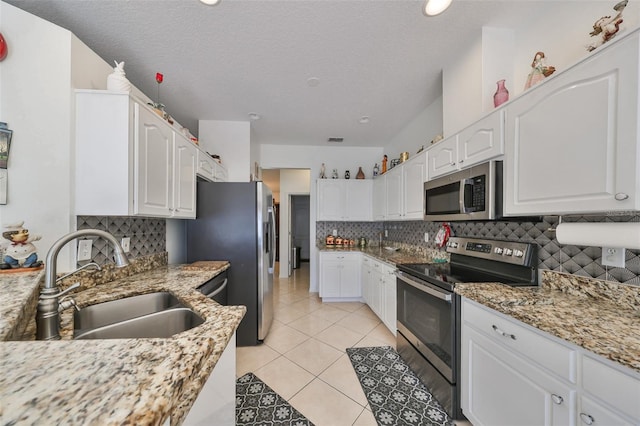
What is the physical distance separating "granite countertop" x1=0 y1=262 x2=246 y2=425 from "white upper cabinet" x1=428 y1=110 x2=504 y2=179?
5.81 ft

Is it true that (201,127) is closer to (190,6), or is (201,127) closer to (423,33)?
(190,6)

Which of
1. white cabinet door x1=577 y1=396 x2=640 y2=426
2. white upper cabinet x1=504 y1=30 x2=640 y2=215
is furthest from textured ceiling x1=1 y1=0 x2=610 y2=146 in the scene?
white cabinet door x1=577 y1=396 x2=640 y2=426

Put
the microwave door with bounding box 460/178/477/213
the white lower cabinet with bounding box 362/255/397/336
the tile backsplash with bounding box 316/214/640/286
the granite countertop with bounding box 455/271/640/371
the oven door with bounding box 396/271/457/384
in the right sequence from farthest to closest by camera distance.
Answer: the white lower cabinet with bounding box 362/255/397/336
the microwave door with bounding box 460/178/477/213
the oven door with bounding box 396/271/457/384
the tile backsplash with bounding box 316/214/640/286
the granite countertop with bounding box 455/271/640/371

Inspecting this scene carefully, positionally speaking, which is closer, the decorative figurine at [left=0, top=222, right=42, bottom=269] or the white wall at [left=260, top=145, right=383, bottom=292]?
the decorative figurine at [left=0, top=222, right=42, bottom=269]

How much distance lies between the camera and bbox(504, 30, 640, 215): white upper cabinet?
873 millimetres

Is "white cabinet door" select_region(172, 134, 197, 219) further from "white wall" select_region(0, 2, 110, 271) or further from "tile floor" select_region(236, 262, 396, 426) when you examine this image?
"tile floor" select_region(236, 262, 396, 426)

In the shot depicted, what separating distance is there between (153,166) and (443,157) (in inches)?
89.2

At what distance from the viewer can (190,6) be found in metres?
1.45

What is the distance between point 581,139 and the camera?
1.01m

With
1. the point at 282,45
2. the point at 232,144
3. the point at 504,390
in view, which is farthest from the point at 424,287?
the point at 232,144

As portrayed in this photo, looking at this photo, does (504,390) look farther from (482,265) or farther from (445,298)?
(482,265)

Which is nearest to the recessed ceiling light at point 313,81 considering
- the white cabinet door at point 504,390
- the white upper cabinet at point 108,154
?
the white upper cabinet at point 108,154

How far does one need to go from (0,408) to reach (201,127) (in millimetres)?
3319

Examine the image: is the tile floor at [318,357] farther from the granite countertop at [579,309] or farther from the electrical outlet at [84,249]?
the electrical outlet at [84,249]
